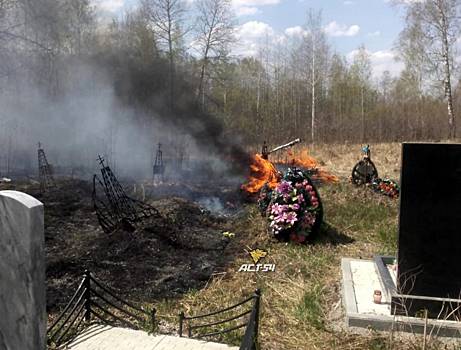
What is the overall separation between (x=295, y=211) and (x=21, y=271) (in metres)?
6.49

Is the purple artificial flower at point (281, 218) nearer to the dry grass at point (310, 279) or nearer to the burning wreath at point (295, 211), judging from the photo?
the burning wreath at point (295, 211)

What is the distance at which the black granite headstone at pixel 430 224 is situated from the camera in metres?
4.53

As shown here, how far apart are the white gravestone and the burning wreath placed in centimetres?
626

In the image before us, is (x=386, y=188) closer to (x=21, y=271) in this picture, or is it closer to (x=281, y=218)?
(x=281, y=218)

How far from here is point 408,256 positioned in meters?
4.71

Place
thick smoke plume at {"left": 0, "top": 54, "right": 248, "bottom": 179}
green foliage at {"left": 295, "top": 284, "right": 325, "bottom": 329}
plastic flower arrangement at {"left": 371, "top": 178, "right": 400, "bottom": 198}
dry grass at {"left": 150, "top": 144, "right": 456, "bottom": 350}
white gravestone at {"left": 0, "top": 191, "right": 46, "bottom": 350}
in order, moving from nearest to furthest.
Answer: white gravestone at {"left": 0, "top": 191, "right": 46, "bottom": 350}, dry grass at {"left": 150, "top": 144, "right": 456, "bottom": 350}, green foliage at {"left": 295, "top": 284, "right": 325, "bottom": 329}, plastic flower arrangement at {"left": 371, "top": 178, "right": 400, "bottom": 198}, thick smoke plume at {"left": 0, "top": 54, "right": 248, "bottom": 179}

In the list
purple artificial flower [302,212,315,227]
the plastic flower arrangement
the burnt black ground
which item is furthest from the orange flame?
purple artificial flower [302,212,315,227]

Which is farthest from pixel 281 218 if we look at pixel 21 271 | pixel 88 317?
pixel 21 271

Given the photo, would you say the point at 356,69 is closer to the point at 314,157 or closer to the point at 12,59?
the point at 314,157

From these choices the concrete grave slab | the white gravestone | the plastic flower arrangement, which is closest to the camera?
the white gravestone

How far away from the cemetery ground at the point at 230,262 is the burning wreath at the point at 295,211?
0.28 m

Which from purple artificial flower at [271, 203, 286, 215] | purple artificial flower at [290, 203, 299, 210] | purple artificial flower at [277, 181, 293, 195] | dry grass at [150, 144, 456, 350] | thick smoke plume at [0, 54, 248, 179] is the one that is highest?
thick smoke plume at [0, 54, 248, 179]

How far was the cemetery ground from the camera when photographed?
16.0 ft

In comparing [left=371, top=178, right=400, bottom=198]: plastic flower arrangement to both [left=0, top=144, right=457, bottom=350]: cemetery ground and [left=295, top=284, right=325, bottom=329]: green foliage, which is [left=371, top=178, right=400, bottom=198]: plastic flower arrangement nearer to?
[left=0, top=144, right=457, bottom=350]: cemetery ground
